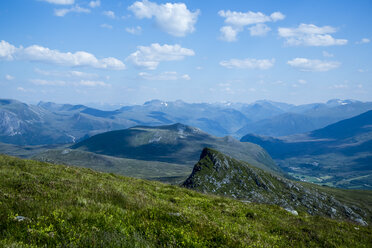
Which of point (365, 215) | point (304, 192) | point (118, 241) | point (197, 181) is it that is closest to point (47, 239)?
point (118, 241)

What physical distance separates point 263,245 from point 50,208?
26.8ft

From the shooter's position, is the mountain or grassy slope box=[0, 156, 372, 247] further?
the mountain

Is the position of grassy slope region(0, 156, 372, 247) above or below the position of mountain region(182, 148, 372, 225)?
above

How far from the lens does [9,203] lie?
847cm

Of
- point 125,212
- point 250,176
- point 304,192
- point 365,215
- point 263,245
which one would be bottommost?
point 365,215

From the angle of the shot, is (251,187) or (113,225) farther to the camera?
(251,187)

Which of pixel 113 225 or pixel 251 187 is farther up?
pixel 113 225

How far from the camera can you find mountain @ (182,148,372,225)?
10012cm

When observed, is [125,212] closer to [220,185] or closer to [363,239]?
[363,239]

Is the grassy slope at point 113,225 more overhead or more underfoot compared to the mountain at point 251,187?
more overhead

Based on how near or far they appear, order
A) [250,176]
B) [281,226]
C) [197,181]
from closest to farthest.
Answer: [281,226] → [197,181] → [250,176]

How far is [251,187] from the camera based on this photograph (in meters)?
108

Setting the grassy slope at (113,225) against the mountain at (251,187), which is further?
the mountain at (251,187)

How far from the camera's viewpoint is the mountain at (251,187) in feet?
328
